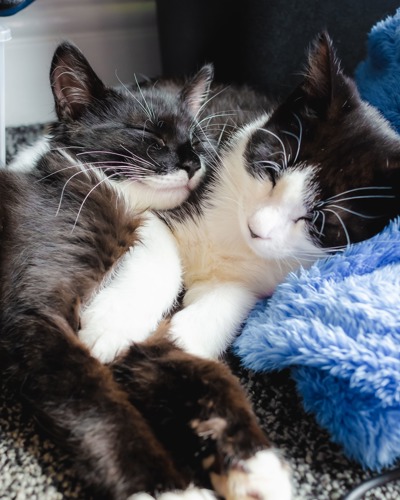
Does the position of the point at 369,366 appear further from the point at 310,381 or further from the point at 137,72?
the point at 137,72

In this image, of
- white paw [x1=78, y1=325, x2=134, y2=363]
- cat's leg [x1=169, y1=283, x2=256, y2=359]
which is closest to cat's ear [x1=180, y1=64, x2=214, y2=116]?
cat's leg [x1=169, y1=283, x2=256, y2=359]

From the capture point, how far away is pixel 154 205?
108 centimetres

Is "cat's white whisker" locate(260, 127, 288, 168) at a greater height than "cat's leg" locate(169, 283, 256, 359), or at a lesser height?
greater

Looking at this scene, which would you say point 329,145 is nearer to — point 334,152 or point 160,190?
point 334,152

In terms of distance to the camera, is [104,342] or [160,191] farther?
[160,191]

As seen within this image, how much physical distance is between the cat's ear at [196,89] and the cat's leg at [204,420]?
0.62 m

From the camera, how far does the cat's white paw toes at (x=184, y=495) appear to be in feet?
2.20

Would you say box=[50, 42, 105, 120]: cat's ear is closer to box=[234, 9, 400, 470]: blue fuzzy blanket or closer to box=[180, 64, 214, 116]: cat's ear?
box=[180, 64, 214, 116]: cat's ear

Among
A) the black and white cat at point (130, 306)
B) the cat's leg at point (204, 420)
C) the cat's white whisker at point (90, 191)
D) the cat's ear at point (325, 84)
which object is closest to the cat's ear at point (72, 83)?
the black and white cat at point (130, 306)

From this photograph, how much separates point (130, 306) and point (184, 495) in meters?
0.31

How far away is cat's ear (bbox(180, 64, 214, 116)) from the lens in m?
1.24

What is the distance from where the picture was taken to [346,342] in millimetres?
801

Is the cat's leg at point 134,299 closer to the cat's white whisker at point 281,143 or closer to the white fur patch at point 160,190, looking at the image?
the white fur patch at point 160,190

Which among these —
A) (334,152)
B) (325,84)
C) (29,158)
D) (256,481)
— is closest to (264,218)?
(334,152)
